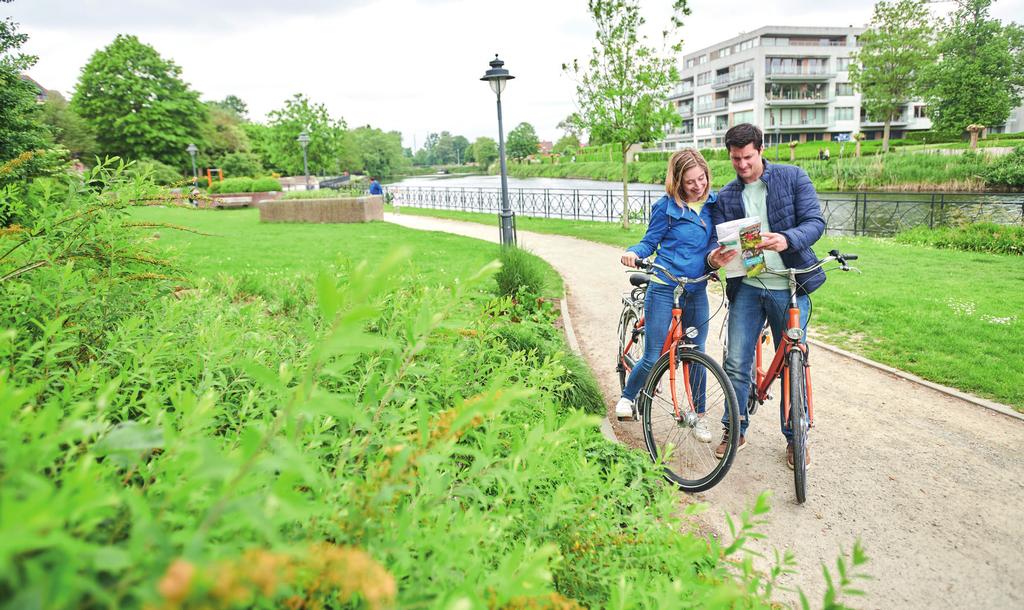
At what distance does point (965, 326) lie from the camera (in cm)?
757

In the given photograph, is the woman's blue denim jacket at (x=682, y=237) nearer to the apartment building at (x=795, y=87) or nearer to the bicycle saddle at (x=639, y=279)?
the bicycle saddle at (x=639, y=279)

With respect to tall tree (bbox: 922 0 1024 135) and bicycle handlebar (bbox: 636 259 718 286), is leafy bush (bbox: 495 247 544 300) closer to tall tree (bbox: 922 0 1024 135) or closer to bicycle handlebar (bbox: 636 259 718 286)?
bicycle handlebar (bbox: 636 259 718 286)

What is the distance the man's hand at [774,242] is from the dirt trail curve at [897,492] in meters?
1.68

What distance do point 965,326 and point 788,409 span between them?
199 inches

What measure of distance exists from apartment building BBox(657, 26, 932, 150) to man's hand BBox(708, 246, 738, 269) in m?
72.2

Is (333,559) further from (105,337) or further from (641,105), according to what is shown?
(641,105)

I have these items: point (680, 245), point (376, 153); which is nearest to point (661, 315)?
point (680, 245)

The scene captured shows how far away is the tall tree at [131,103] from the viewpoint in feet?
148

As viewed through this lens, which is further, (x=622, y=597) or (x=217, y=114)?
(x=217, y=114)

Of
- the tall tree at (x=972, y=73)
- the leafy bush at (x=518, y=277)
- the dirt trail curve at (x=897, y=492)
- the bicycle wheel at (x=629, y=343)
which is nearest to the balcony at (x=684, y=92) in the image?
the tall tree at (x=972, y=73)

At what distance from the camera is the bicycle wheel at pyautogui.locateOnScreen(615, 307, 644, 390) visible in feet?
17.5

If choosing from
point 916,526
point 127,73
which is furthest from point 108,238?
point 127,73

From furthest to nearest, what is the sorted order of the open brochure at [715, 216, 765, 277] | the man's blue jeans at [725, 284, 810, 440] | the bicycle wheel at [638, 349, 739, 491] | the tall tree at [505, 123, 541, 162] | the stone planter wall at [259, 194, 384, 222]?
the tall tree at [505, 123, 541, 162] < the stone planter wall at [259, 194, 384, 222] < the man's blue jeans at [725, 284, 810, 440] < the bicycle wheel at [638, 349, 739, 491] < the open brochure at [715, 216, 765, 277]

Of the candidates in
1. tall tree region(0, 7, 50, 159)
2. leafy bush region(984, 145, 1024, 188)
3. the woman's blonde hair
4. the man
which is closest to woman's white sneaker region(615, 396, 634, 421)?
the man
